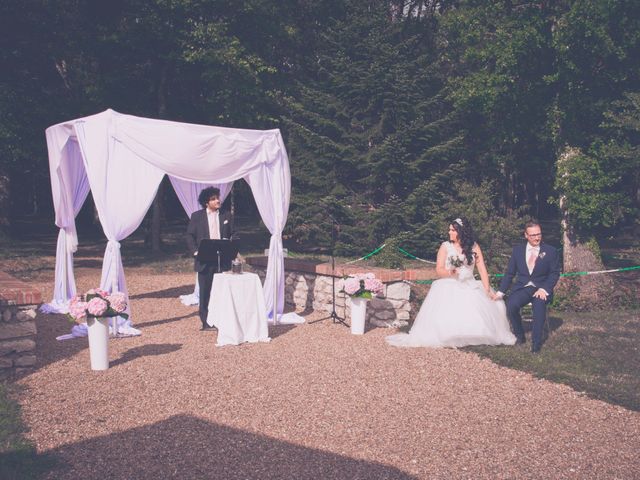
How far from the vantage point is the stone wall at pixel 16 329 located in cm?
716

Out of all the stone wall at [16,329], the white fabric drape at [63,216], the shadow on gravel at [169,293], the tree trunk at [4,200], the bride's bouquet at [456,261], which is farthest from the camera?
the tree trunk at [4,200]

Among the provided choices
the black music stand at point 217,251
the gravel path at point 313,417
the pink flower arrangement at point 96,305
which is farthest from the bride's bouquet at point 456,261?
the pink flower arrangement at point 96,305

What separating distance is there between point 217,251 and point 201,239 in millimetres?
388

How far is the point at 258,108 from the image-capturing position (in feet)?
75.6

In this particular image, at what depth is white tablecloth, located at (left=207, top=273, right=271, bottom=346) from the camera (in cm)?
902

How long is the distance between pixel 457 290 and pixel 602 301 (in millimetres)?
6136

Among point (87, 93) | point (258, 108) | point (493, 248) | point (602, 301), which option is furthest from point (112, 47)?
point (602, 301)

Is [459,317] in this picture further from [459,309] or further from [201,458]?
[201,458]

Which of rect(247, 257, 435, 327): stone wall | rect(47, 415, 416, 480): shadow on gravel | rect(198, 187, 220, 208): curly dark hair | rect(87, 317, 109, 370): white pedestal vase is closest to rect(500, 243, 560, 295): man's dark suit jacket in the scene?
rect(247, 257, 435, 327): stone wall

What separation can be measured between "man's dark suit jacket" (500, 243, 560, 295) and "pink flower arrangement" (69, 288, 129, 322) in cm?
487

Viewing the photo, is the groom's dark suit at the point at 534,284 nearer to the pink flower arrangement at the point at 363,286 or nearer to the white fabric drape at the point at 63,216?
the pink flower arrangement at the point at 363,286

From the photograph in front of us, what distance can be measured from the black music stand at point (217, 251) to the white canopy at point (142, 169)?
127 centimetres

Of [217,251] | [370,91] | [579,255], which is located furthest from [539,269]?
[370,91]

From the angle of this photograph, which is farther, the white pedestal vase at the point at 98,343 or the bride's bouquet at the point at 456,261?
the bride's bouquet at the point at 456,261
